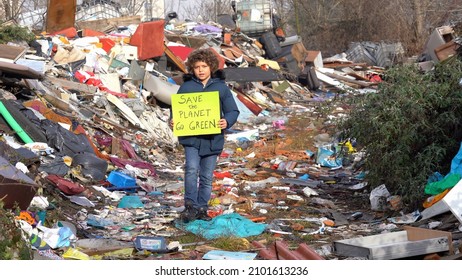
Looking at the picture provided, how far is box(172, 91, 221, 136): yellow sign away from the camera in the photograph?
7.73 m

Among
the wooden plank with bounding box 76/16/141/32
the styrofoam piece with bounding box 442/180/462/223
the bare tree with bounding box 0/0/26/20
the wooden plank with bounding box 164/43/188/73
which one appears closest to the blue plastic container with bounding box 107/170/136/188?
the styrofoam piece with bounding box 442/180/462/223

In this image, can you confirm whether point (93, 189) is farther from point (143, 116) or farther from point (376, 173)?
point (143, 116)

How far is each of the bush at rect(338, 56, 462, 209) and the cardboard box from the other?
171 centimetres

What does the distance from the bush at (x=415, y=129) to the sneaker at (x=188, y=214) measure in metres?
2.10

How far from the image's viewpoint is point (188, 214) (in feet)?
25.7

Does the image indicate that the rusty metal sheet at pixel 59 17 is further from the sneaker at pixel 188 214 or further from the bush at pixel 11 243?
the bush at pixel 11 243

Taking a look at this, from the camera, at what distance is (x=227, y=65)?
2322 cm

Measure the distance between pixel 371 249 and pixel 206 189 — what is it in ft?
7.83

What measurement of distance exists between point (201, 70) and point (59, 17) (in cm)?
1446

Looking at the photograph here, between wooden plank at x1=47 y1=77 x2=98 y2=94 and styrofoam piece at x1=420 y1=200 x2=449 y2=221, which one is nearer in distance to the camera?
styrofoam piece at x1=420 y1=200 x2=449 y2=221

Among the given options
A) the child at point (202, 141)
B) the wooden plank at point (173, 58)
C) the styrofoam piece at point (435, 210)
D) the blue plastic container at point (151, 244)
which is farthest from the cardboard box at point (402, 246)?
the wooden plank at point (173, 58)

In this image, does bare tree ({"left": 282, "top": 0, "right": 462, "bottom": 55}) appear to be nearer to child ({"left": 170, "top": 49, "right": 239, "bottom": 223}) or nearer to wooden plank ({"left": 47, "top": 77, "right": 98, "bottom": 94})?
wooden plank ({"left": 47, "top": 77, "right": 98, "bottom": 94})

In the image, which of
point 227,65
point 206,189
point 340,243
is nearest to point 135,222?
point 206,189

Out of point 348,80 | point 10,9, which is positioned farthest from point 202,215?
point 10,9
